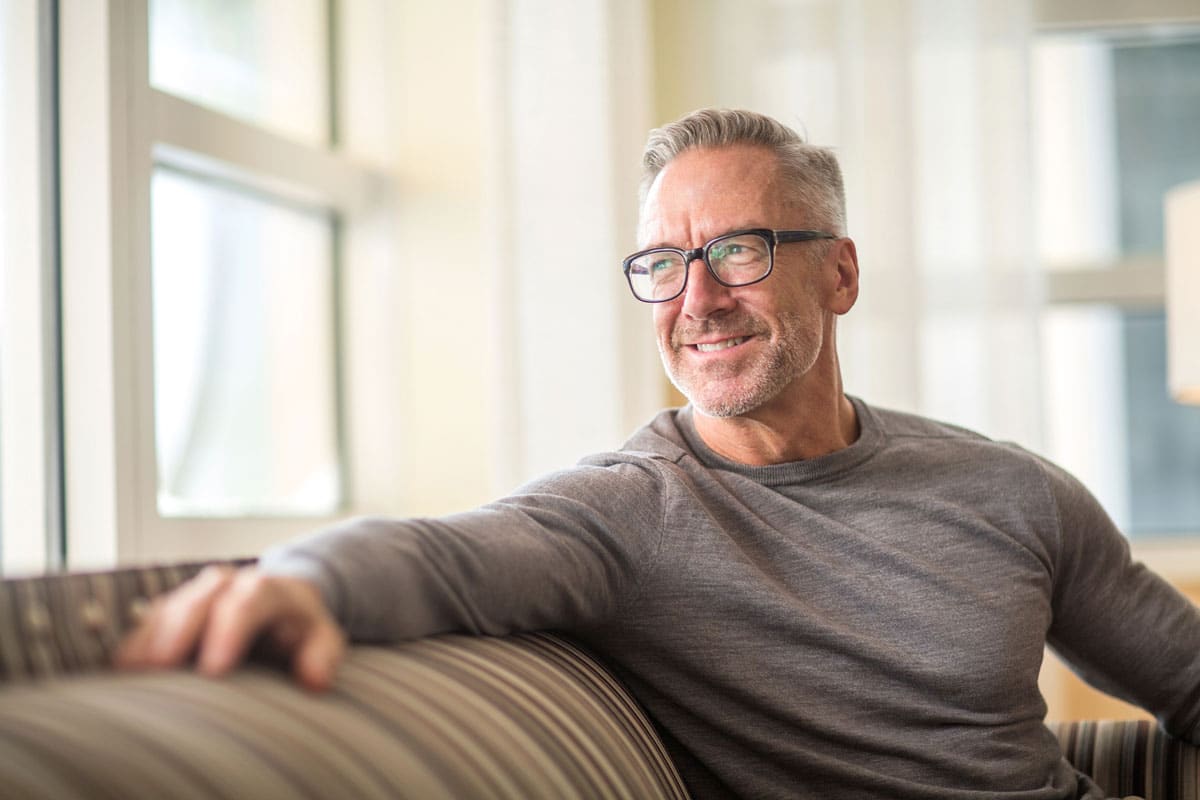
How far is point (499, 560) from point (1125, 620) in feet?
2.71

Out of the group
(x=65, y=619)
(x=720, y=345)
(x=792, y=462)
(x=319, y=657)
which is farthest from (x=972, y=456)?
(x=65, y=619)

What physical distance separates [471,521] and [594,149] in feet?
5.62

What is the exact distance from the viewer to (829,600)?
1.28 meters

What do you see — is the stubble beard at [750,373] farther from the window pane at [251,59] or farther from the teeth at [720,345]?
the window pane at [251,59]

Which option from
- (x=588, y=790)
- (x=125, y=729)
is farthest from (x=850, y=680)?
(x=125, y=729)

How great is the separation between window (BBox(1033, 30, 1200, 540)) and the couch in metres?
2.34

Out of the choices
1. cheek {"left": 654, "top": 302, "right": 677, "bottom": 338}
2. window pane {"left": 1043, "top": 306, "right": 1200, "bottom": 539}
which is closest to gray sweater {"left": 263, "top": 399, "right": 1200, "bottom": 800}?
cheek {"left": 654, "top": 302, "right": 677, "bottom": 338}

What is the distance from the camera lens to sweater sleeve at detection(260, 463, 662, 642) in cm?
83

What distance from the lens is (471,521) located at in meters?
1.02

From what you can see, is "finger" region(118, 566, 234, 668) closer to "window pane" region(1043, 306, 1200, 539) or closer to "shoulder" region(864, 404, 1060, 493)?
"shoulder" region(864, 404, 1060, 493)

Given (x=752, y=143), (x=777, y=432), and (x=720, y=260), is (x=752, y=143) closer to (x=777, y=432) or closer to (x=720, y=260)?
(x=720, y=260)

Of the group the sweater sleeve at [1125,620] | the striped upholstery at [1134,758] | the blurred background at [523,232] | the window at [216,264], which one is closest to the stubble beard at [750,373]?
the sweater sleeve at [1125,620]

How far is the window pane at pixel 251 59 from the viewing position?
2.27m

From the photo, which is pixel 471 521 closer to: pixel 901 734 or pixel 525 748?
pixel 525 748
